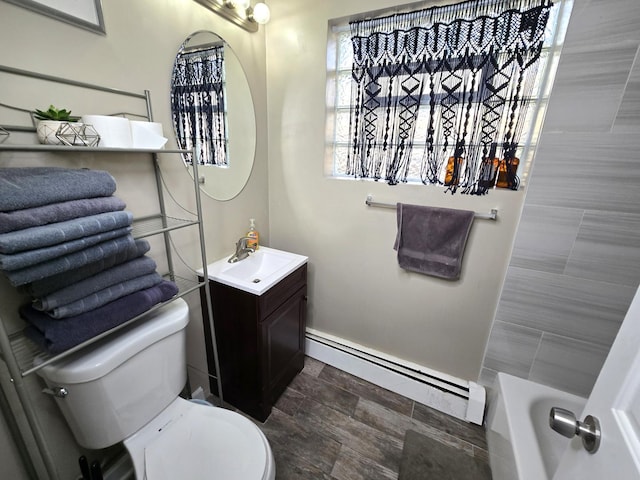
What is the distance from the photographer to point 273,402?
161cm

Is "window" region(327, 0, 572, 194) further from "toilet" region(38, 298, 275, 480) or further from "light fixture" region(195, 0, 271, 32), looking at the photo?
"toilet" region(38, 298, 275, 480)

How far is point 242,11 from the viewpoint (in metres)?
1.42

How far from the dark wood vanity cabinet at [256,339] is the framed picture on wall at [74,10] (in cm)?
103

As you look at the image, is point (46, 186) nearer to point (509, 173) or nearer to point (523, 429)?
point (509, 173)

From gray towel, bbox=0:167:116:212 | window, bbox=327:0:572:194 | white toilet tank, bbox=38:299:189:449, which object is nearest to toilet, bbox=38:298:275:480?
white toilet tank, bbox=38:299:189:449

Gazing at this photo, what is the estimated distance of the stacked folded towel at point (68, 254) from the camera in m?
0.65

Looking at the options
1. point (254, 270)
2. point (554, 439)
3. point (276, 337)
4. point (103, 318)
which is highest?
point (103, 318)

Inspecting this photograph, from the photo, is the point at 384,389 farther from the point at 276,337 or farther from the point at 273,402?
the point at 276,337

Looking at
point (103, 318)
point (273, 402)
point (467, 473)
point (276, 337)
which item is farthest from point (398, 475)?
point (103, 318)

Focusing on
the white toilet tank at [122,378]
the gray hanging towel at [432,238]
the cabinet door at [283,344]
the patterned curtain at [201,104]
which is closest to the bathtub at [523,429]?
the gray hanging towel at [432,238]

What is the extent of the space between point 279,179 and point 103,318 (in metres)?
1.24

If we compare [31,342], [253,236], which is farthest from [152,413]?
[253,236]

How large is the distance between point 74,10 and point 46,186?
0.59 m

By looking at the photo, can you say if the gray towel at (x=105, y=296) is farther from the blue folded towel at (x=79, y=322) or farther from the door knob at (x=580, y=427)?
the door knob at (x=580, y=427)
